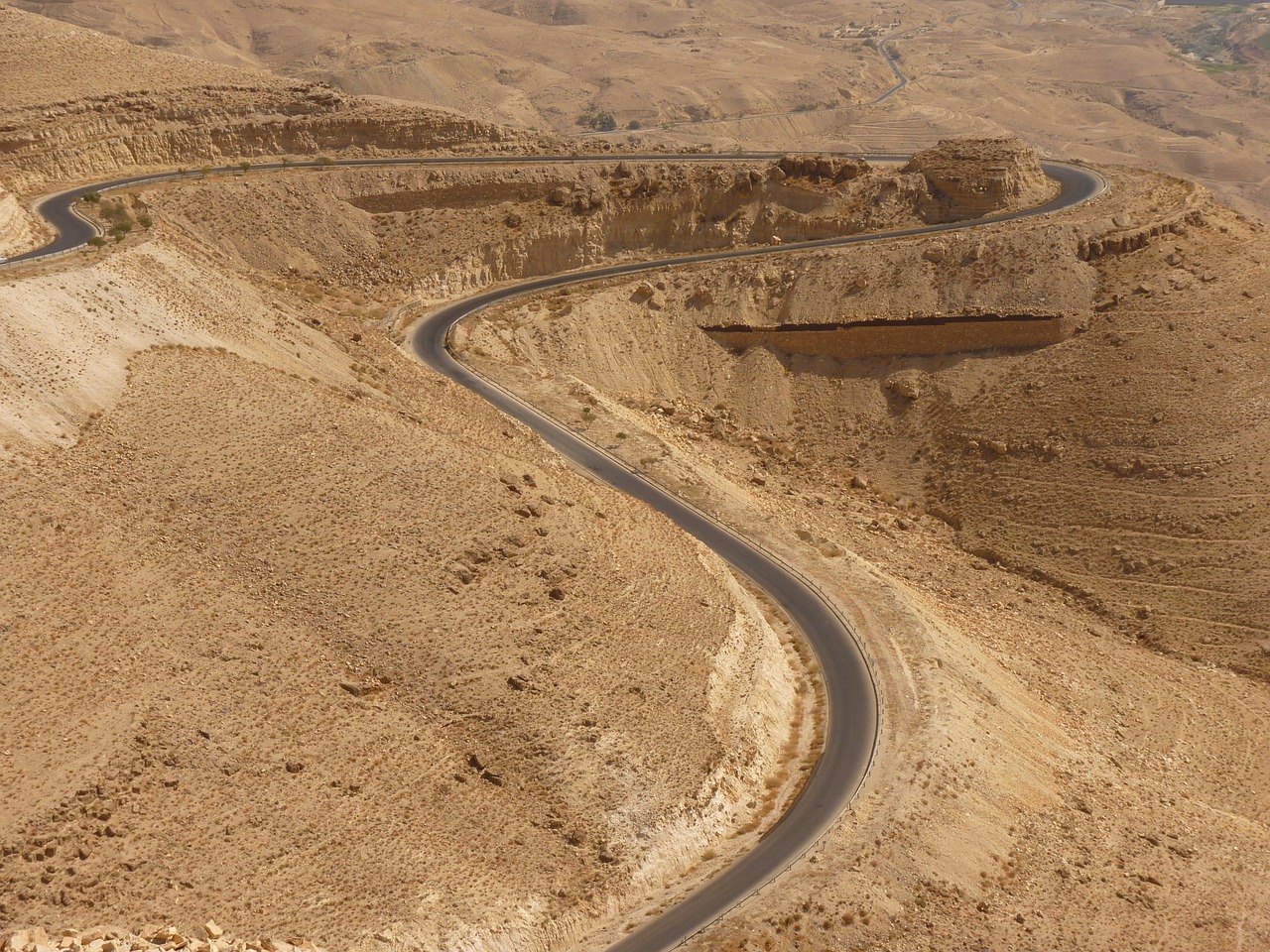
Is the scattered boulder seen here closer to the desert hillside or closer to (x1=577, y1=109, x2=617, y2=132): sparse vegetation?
the desert hillside

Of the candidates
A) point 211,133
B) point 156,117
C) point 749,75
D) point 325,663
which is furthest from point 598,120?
point 325,663

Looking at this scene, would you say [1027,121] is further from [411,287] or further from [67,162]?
[67,162]

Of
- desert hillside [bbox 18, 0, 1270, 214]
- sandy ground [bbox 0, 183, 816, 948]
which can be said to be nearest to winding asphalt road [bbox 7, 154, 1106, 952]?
sandy ground [bbox 0, 183, 816, 948]

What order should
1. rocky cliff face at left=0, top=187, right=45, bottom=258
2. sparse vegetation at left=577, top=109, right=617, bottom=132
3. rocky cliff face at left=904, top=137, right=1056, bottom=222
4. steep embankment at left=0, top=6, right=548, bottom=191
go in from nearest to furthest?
rocky cliff face at left=0, top=187, right=45, bottom=258, steep embankment at left=0, top=6, right=548, bottom=191, rocky cliff face at left=904, top=137, right=1056, bottom=222, sparse vegetation at left=577, top=109, right=617, bottom=132

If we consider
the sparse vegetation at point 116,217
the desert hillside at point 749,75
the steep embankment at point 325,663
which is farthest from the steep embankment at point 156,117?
the desert hillside at point 749,75

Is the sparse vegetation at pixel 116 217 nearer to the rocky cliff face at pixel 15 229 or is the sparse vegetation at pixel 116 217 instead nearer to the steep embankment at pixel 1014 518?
the rocky cliff face at pixel 15 229

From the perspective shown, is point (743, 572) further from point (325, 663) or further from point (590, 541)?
point (325, 663)
